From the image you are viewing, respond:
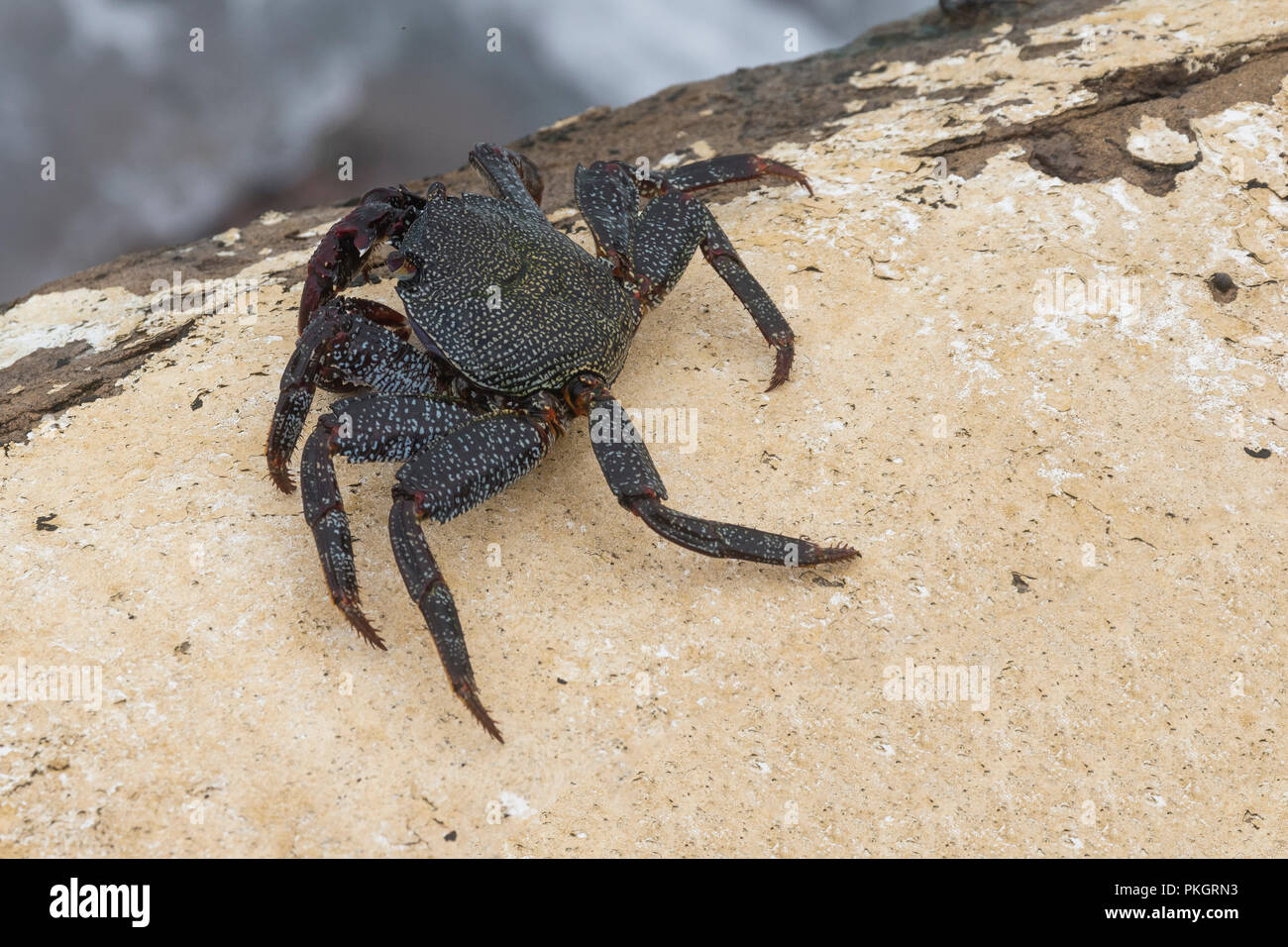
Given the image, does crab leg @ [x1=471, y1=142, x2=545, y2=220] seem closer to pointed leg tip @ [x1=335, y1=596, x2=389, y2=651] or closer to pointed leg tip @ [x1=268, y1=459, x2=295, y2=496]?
pointed leg tip @ [x1=268, y1=459, x2=295, y2=496]

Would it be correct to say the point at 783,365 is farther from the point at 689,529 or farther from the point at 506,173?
the point at 506,173

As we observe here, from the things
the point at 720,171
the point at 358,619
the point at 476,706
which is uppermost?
the point at 720,171

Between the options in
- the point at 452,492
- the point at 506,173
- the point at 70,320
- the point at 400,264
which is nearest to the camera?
the point at 452,492

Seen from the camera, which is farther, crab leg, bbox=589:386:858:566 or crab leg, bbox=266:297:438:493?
crab leg, bbox=266:297:438:493

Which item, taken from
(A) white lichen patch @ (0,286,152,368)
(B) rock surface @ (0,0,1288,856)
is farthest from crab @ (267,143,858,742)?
(A) white lichen patch @ (0,286,152,368)

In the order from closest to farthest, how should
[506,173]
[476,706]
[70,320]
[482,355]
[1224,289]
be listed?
1. [476,706]
2. [482,355]
3. [1224,289]
4. [506,173]
5. [70,320]

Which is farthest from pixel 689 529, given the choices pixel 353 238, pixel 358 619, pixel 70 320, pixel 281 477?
pixel 70 320

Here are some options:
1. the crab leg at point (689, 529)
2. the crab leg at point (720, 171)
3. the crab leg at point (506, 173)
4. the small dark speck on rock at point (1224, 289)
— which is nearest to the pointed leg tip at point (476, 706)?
the crab leg at point (689, 529)
